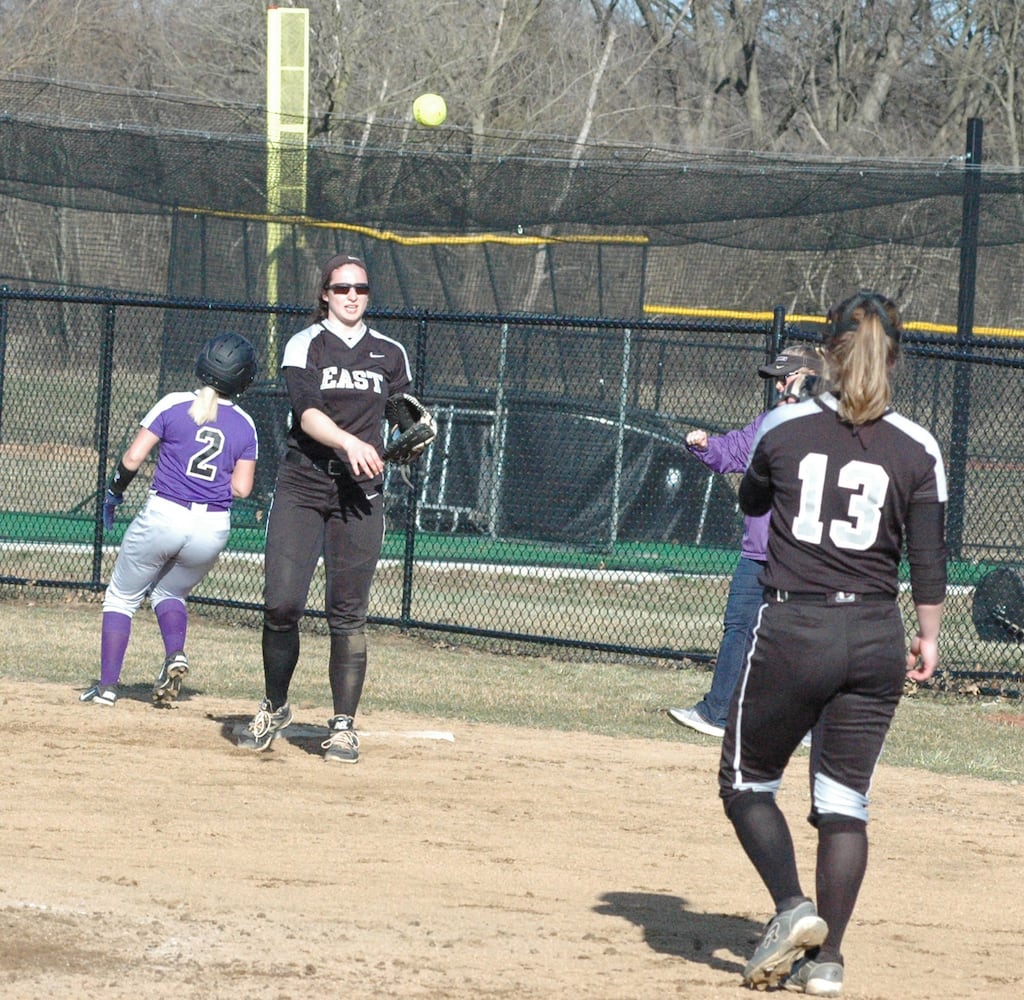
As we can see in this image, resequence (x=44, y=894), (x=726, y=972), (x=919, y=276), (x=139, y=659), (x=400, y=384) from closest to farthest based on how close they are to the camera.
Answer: (x=726, y=972) → (x=44, y=894) → (x=400, y=384) → (x=139, y=659) → (x=919, y=276)

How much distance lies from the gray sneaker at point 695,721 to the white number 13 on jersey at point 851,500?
4.27 m

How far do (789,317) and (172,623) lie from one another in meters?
8.00

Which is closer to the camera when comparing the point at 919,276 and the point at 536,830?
the point at 536,830

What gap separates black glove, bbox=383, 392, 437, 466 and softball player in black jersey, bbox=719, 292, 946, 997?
2733 millimetres

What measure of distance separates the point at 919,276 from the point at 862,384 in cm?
1042

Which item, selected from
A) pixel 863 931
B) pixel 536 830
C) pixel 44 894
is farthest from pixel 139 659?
pixel 863 931

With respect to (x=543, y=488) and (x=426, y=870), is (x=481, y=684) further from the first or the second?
(x=426, y=870)

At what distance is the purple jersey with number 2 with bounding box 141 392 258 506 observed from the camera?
7.48m

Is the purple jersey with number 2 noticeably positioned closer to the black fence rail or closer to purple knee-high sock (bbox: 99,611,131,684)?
purple knee-high sock (bbox: 99,611,131,684)

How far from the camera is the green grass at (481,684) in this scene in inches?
328

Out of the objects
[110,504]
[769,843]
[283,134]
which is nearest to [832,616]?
[769,843]

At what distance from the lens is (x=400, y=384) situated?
6.77 meters

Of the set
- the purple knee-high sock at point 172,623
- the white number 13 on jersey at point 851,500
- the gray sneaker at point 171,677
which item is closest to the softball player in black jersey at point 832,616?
the white number 13 on jersey at point 851,500

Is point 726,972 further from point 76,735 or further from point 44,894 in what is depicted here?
point 76,735
